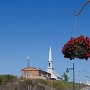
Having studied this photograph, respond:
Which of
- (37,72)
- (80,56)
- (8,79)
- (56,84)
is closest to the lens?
(80,56)

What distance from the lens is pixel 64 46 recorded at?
13.1 metres

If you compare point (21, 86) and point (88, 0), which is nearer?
point (88, 0)

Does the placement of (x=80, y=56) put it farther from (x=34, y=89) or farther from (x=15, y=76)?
(x=15, y=76)

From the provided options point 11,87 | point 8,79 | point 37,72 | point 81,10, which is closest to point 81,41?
point 81,10

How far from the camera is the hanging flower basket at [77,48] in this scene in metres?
12.9

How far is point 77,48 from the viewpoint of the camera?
13000 mm

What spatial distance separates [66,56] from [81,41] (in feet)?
2.30

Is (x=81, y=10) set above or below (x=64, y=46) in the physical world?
above

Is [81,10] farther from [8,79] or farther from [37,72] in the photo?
[37,72]

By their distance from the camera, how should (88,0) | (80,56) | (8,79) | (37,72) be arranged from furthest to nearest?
(37,72) < (8,79) < (80,56) < (88,0)

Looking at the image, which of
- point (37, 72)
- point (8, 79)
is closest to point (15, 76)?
point (8, 79)

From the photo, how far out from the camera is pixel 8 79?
5062cm

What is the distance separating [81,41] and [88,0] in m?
2.20

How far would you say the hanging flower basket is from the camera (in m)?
12.9
